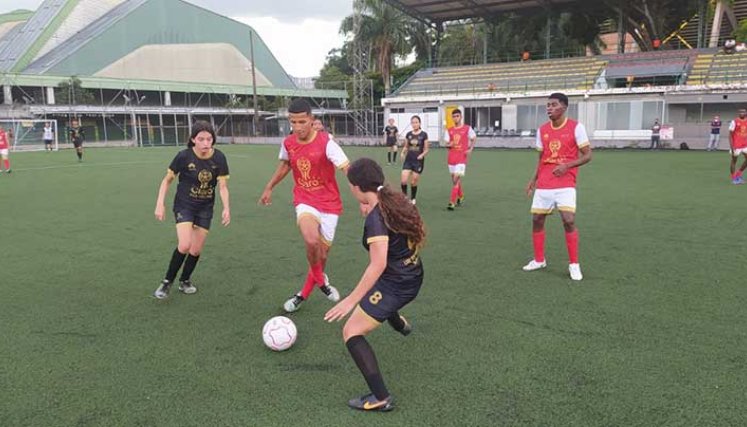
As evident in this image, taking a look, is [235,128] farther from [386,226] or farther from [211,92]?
[386,226]

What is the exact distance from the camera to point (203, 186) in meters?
5.36

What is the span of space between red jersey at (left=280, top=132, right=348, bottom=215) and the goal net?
38.0 m

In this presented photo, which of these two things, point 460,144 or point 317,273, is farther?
point 460,144

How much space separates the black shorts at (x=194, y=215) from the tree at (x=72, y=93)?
48234mm

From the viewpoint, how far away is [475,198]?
12.1m

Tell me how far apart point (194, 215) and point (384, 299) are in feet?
9.49

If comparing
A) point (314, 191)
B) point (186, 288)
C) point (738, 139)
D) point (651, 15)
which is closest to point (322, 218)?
point (314, 191)

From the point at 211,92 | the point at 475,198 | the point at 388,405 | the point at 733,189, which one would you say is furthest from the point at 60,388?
the point at 211,92

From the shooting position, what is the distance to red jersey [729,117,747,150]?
13211mm

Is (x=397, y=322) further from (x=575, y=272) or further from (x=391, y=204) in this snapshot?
(x=575, y=272)

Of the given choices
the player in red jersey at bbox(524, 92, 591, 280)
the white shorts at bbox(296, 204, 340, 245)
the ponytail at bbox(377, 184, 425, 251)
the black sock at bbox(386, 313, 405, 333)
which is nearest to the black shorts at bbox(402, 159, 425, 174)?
the player in red jersey at bbox(524, 92, 591, 280)

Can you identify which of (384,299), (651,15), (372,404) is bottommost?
(372,404)

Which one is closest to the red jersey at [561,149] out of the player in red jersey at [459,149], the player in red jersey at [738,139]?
the player in red jersey at [459,149]

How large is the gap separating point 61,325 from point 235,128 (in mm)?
52638
